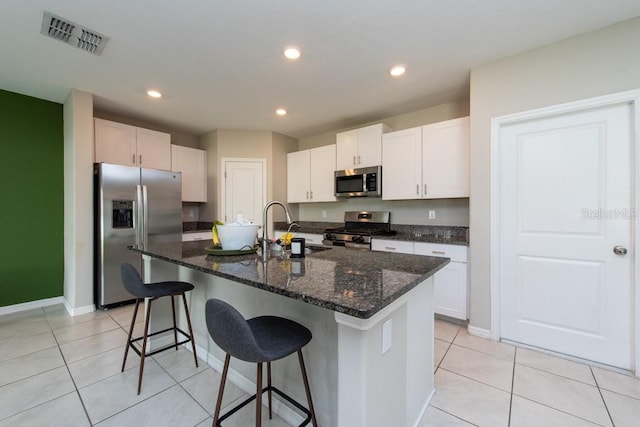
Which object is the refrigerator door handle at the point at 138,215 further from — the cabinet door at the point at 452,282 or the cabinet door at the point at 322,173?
the cabinet door at the point at 452,282

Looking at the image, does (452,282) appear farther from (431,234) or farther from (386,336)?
(386,336)

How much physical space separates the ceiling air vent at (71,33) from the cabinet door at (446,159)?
3199 mm

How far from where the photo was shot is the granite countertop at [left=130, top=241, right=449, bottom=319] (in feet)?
3.05

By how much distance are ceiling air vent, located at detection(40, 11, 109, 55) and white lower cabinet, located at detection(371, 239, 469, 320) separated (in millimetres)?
3431

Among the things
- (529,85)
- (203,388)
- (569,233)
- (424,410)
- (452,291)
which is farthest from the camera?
(452,291)

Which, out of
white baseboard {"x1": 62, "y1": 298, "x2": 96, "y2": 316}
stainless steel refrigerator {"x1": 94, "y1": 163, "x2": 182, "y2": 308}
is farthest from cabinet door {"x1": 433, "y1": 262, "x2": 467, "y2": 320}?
white baseboard {"x1": 62, "y1": 298, "x2": 96, "y2": 316}

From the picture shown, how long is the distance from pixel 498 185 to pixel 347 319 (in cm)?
221

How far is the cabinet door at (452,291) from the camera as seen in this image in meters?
2.73

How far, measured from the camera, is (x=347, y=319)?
3.17 feet

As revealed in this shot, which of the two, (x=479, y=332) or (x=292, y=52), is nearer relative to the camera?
(x=292, y=52)

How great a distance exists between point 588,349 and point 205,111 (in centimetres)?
467

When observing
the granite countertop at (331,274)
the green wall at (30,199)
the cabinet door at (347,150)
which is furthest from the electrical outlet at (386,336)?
the green wall at (30,199)

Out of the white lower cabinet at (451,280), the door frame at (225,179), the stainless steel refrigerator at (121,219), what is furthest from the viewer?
the door frame at (225,179)

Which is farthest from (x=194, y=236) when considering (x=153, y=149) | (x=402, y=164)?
(x=402, y=164)
